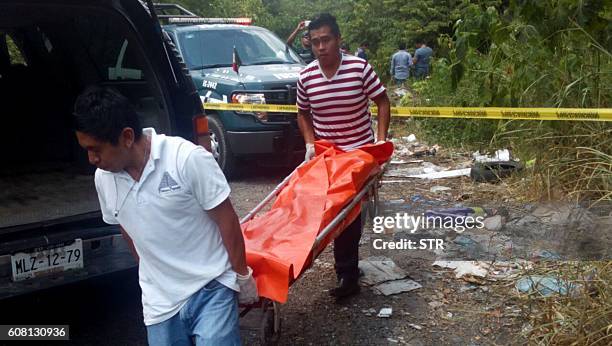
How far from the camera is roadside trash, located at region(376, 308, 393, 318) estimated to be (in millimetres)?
3750

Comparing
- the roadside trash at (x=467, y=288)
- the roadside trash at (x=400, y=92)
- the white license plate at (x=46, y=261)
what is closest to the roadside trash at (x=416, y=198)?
the roadside trash at (x=467, y=288)

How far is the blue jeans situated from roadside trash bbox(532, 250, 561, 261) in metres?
2.49

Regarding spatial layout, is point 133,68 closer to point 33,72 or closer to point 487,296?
point 33,72

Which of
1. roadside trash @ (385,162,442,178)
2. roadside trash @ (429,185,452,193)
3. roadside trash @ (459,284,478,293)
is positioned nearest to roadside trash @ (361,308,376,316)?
roadside trash @ (459,284,478,293)

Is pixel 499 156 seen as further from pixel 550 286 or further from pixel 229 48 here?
pixel 229 48

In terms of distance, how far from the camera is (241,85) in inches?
270

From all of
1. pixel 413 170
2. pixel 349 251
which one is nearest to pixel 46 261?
pixel 349 251

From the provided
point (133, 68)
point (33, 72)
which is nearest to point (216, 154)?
point (33, 72)

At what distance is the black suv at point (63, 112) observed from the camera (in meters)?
3.17

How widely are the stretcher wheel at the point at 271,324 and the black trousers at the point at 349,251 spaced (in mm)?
1091

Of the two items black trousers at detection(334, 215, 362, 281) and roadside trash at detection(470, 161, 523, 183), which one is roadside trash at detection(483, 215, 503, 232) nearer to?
roadside trash at detection(470, 161, 523, 183)

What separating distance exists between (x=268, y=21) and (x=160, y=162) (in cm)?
2463

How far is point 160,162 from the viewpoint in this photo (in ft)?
7.29

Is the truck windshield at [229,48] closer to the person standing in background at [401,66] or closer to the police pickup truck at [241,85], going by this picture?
the police pickup truck at [241,85]
